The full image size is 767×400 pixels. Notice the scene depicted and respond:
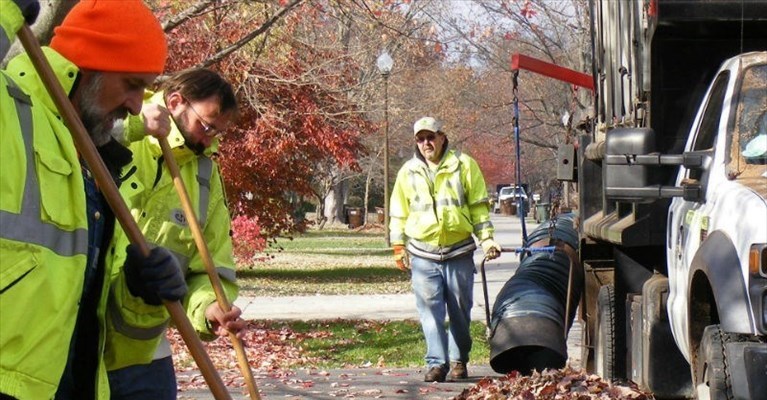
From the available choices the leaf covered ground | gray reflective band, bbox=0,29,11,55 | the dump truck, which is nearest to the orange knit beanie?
gray reflective band, bbox=0,29,11,55

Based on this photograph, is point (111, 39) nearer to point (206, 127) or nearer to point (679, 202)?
point (206, 127)

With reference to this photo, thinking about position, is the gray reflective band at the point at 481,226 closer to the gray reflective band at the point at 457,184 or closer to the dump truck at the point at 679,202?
the gray reflective band at the point at 457,184

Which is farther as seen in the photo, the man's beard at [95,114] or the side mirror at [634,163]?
the side mirror at [634,163]

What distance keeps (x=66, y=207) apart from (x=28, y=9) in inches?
17.2

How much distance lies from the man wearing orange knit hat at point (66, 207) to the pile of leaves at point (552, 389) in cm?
342

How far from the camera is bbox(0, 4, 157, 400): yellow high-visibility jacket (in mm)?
2943

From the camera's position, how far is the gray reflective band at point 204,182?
4725mm

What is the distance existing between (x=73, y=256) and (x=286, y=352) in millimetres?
10013

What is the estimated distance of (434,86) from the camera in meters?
40.7

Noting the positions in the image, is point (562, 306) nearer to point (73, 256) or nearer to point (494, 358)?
point (494, 358)

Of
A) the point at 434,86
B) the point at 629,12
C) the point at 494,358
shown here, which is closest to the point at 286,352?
the point at 494,358

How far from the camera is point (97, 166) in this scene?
3.34m

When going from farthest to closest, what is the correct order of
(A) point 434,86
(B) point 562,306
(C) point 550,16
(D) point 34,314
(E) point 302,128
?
(A) point 434,86 < (C) point 550,16 < (E) point 302,128 < (B) point 562,306 < (D) point 34,314

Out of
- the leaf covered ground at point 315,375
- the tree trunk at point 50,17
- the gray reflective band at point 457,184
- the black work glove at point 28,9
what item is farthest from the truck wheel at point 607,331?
the black work glove at point 28,9
